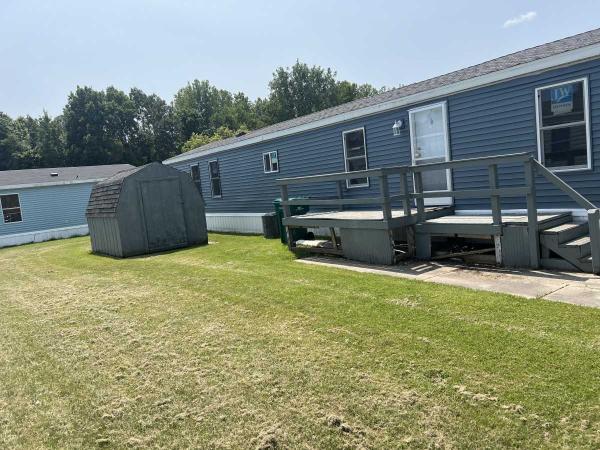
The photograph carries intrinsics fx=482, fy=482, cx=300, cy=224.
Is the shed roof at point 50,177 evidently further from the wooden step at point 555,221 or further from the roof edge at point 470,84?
the wooden step at point 555,221

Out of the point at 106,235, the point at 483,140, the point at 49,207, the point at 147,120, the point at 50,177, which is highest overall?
the point at 147,120

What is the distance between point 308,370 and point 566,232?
4508mm

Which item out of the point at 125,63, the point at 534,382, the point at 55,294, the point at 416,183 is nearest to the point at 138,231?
the point at 55,294

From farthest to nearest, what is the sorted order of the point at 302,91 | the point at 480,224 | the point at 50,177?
1. the point at 302,91
2. the point at 50,177
3. the point at 480,224

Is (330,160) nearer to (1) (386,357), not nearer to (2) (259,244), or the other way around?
(2) (259,244)

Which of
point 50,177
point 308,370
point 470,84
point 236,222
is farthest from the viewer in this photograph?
point 50,177

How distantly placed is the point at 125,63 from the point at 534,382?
33290 mm

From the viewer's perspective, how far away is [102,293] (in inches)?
293

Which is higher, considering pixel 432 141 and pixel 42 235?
pixel 432 141

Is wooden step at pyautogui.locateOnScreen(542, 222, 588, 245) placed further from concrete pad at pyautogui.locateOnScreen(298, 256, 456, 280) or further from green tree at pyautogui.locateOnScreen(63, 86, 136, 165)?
green tree at pyautogui.locateOnScreen(63, 86, 136, 165)

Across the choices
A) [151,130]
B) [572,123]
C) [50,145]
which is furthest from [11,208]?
[151,130]

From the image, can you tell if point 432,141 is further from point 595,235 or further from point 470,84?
point 595,235

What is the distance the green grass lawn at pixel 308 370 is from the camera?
9.55 ft

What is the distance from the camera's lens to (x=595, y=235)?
5.87 metres
